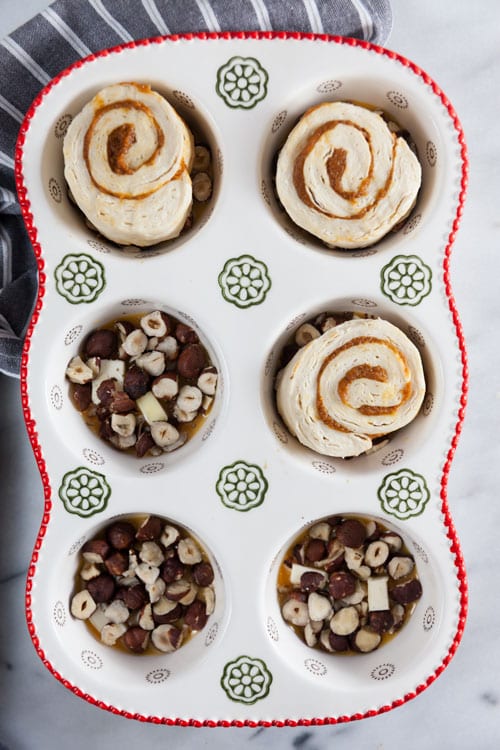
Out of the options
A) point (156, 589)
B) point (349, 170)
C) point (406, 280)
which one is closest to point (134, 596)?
point (156, 589)

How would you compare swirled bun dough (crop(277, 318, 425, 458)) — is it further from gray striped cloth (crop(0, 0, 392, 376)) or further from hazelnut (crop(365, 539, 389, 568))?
gray striped cloth (crop(0, 0, 392, 376))

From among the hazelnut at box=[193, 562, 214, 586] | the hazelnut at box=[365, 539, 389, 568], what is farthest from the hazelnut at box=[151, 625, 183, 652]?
the hazelnut at box=[365, 539, 389, 568]

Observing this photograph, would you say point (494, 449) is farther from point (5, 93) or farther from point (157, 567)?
point (5, 93)

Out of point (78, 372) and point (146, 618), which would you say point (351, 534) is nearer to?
point (146, 618)

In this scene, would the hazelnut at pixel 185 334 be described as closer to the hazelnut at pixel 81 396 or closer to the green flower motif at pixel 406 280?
the hazelnut at pixel 81 396

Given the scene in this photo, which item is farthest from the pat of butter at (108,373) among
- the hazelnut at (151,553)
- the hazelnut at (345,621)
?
the hazelnut at (345,621)

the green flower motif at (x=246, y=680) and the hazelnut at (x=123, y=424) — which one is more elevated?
the hazelnut at (x=123, y=424)
